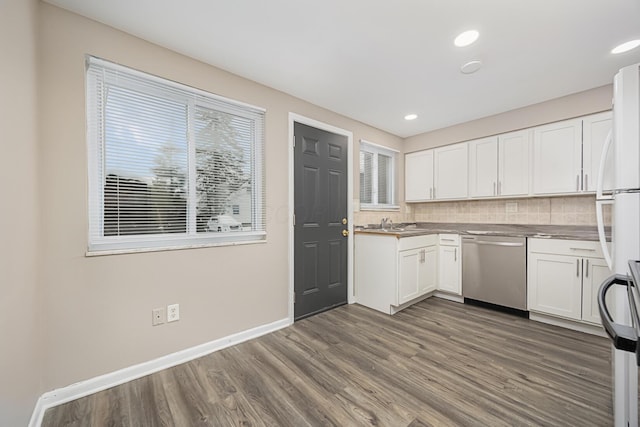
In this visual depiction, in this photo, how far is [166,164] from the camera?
6.45 feet

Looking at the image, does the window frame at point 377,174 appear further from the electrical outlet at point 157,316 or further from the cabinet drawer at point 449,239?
the electrical outlet at point 157,316

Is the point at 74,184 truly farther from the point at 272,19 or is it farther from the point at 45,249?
the point at 272,19

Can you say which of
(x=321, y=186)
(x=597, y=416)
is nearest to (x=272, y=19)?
(x=321, y=186)

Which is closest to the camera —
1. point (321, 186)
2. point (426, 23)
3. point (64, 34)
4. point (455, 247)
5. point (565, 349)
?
point (64, 34)

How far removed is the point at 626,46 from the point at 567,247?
5.64 ft

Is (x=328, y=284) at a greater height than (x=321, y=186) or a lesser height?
lesser

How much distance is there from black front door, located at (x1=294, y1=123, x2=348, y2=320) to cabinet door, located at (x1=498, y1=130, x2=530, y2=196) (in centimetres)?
196

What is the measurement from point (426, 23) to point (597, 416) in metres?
2.55

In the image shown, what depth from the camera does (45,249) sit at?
4.98ft

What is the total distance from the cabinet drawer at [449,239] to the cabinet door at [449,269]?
5 centimetres

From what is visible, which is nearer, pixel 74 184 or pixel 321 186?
pixel 74 184

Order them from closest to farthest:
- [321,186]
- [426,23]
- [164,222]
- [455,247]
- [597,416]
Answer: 1. [597,416]
2. [426,23]
3. [164,222]
4. [321,186]
5. [455,247]

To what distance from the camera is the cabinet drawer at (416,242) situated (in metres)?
2.94

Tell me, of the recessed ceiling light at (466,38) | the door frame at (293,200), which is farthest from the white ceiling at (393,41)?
the door frame at (293,200)
